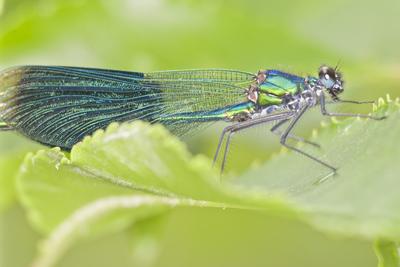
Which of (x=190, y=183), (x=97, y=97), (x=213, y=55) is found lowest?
(x=190, y=183)

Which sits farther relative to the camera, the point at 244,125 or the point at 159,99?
the point at 244,125

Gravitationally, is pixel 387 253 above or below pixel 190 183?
above

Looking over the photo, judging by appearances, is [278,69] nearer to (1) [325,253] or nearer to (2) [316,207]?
(1) [325,253]

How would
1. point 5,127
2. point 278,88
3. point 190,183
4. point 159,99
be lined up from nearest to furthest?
point 190,183, point 5,127, point 159,99, point 278,88

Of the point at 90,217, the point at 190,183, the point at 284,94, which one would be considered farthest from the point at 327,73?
the point at 190,183

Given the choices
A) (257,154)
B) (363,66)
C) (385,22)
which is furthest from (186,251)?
(385,22)

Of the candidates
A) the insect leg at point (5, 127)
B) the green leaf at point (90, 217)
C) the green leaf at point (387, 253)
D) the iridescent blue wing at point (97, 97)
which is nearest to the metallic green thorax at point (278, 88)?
the iridescent blue wing at point (97, 97)

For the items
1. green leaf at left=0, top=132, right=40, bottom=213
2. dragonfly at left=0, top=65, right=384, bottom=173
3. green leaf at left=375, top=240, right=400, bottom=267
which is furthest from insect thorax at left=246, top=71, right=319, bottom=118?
green leaf at left=375, top=240, right=400, bottom=267

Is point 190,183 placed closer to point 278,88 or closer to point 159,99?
point 159,99
